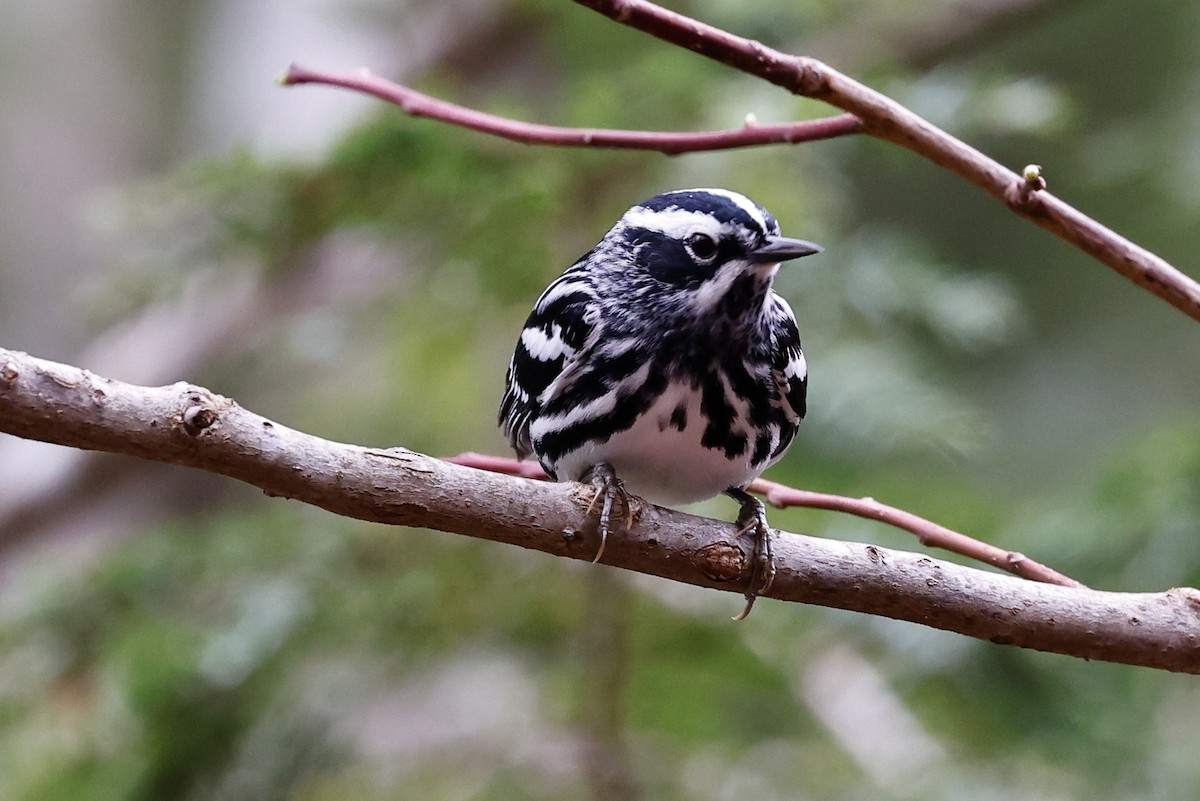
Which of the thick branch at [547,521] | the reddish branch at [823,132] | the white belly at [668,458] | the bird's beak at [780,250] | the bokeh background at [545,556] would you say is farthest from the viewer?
the bokeh background at [545,556]

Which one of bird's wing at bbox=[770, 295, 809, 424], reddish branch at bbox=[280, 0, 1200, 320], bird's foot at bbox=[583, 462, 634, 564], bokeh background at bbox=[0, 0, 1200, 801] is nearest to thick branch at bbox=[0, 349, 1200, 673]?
bird's foot at bbox=[583, 462, 634, 564]

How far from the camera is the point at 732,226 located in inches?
57.9

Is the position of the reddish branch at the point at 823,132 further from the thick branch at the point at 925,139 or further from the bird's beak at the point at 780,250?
the bird's beak at the point at 780,250

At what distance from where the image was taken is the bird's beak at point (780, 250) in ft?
4.54

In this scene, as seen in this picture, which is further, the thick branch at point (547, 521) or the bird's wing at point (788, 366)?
the bird's wing at point (788, 366)

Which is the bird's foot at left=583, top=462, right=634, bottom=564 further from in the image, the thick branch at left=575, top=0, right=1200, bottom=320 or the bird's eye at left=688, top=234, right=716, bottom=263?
the thick branch at left=575, top=0, right=1200, bottom=320

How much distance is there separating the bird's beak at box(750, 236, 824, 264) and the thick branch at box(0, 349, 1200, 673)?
31 centimetres

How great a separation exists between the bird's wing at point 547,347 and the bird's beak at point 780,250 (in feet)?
0.78

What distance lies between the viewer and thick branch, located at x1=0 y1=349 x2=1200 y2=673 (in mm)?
1062

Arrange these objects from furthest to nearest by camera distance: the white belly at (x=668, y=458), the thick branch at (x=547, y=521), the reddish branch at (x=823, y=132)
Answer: the white belly at (x=668, y=458) → the reddish branch at (x=823, y=132) → the thick branch at (x=547, y=521)

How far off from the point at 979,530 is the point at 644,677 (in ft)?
2.37

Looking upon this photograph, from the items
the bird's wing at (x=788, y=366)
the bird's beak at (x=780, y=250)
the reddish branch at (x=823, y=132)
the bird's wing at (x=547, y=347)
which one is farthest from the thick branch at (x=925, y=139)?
the bird's wing at (x=547, y=347)

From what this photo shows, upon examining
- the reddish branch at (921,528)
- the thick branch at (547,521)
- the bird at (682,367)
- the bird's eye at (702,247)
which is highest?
the bird's eye at (702,247)

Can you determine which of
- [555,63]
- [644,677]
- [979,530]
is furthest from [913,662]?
[555,63]
